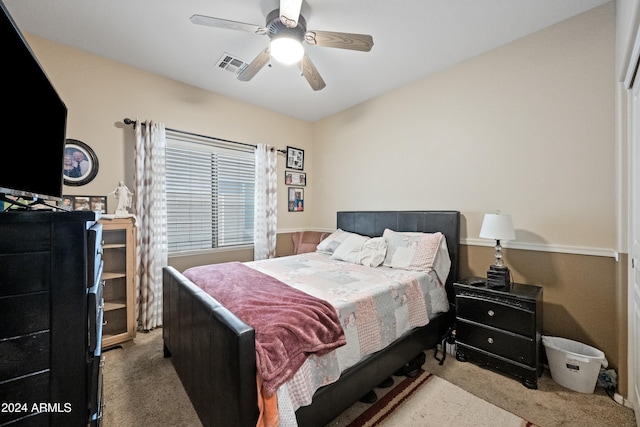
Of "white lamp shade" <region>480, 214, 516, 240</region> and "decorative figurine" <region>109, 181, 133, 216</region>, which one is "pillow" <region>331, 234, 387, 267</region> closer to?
"white lamp shade" <region>480, 214, 516, 240</region>

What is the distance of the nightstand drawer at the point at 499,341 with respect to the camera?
75.7 inches

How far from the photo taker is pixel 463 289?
2.27 metres

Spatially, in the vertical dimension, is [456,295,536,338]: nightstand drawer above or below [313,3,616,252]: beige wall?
below

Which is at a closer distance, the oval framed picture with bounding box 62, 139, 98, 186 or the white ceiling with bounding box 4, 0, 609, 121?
the white ceiling with bounding box 4, 0, 609, 121

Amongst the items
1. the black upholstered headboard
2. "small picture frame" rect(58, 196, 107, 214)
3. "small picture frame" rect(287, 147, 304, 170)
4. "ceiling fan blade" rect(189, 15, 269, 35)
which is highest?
"ceiling fan blade" rect(189, 15, 269, 35)

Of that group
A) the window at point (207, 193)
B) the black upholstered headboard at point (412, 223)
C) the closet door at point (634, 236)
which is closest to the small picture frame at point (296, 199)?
the window at point (207, 193)

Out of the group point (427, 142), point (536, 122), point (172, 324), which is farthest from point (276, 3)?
point (172, 324)

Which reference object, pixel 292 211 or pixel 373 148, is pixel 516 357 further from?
pixel 292 211

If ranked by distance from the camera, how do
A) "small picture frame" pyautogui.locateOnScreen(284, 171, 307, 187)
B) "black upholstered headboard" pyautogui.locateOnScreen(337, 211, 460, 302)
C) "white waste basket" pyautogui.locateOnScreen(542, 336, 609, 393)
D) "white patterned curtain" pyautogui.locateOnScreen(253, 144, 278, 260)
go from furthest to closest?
"small picture frame" pyautogui.locateOnScreen(284, 171, 307, 187)
"white patterned curtain" pyautogui.locateOnScreen(253, 144, 278, 260)
"black upholstered headboard" pyautogui.locateOnScreen(337, 211, 460, 302)
"white waste basket" pyautogui.locateOnScreen(542, 336, 609, 393)

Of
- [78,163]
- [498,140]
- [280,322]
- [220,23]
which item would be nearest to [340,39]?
[220,23]

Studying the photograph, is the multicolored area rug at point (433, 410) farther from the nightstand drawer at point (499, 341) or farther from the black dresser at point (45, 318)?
the black dresser at point (45, 318)

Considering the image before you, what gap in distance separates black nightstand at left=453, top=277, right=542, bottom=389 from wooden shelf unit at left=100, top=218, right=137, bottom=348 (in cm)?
306

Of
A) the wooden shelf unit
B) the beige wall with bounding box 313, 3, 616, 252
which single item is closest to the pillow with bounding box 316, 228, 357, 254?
the beige wall with bounding box 313, 3, 616, 252

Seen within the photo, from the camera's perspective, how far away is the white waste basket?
182 centimetres
